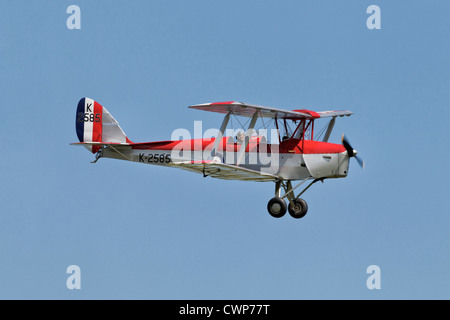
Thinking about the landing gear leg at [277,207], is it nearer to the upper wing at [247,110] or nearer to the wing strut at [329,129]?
the upper wing at [247,110]

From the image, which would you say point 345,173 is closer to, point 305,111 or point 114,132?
point 305,111

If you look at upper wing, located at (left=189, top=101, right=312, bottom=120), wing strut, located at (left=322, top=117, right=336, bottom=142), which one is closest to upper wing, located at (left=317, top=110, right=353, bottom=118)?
wing strut, located at (left=322, top=117, right=336, bottom=142)

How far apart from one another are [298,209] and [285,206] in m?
0.72

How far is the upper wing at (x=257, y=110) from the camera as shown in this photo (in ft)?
86.6

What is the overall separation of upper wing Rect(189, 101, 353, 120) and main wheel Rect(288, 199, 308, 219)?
243 cm

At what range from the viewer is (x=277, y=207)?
2714cm

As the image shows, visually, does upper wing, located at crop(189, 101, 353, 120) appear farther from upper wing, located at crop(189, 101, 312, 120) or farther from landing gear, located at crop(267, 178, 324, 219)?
landing gear, located at crop(267, 178, 324, 219)

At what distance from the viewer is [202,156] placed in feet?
92.5

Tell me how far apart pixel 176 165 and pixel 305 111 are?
407 centimetres

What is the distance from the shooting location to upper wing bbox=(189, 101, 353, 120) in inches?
1040

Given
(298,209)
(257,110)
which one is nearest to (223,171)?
(257,110)

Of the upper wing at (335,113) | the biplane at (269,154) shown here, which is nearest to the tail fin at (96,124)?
the biplane at (269,154)
